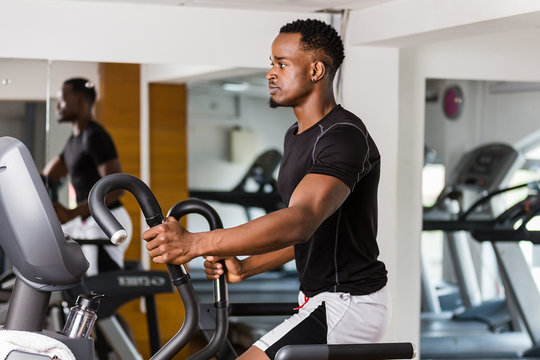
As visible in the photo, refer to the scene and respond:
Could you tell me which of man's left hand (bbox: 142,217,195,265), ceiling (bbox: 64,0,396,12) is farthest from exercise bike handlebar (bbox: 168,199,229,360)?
ceiling (bbox: 64,0,396,12)

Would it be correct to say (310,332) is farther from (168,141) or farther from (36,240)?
(168,141)

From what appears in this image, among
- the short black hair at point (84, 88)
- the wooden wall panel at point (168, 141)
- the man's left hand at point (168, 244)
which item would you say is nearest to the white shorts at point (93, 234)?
the wooden wall panel at point (168, 141)

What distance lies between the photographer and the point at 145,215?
1.60 m

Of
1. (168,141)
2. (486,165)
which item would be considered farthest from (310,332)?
(486,165)

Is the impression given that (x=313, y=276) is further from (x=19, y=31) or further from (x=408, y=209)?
(x=19, y=31)

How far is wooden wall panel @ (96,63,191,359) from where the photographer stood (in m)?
4.44

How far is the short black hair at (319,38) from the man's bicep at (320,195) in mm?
437

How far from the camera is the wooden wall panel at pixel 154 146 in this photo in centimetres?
444

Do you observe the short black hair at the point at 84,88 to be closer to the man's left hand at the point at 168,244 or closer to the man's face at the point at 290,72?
the man's face at the point at 290,72

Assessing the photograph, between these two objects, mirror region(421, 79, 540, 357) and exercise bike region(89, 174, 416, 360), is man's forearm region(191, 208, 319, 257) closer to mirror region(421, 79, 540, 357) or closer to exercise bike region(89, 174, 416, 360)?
exercise bike region(89, 174, 416, 360)

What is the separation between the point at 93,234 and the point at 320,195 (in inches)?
101

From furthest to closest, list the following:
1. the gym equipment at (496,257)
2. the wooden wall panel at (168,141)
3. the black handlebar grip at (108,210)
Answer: the gym equipment at (496,257)
the wooden wall panel at (168,141)
the black handlebar grip at (108,210)

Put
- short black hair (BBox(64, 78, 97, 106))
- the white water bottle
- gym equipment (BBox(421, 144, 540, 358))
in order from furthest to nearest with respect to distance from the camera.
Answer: gym equipment (BBox(421, 144, 540, 358)) < short black hair (BBox(64, 78, 97, 106)) < the white water bottle

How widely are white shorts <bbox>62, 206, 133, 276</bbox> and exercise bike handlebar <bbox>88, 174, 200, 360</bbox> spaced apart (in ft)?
7.56
